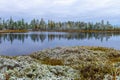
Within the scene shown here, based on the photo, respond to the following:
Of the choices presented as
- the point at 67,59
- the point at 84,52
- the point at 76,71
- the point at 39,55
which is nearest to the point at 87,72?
the point at 76,71

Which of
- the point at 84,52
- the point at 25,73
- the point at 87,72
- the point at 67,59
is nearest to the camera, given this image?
the point at 25,73

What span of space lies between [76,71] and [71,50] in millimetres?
13562

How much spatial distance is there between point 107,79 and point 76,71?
2.90 m

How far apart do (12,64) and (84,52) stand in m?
13.6

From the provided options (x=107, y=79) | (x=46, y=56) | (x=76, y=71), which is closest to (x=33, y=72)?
(x=76, y=71)

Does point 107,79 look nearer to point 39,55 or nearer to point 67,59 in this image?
point 67,59

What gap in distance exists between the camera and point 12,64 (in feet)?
50.1

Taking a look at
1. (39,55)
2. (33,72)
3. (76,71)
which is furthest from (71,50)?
(33,72)

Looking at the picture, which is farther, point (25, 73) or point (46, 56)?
point (46, 56)

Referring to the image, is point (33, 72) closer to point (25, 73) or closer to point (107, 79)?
point (25, 73)

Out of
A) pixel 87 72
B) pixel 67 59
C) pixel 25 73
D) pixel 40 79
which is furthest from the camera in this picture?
pixel 67 59

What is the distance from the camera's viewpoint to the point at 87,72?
48.0 feet

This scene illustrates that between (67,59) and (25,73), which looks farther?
(67,59)

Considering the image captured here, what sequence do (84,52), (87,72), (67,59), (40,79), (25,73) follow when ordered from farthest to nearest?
1. (84,52)
2. (67,59)
3. (87,72)
4. (25,73)
5. (40,79)
